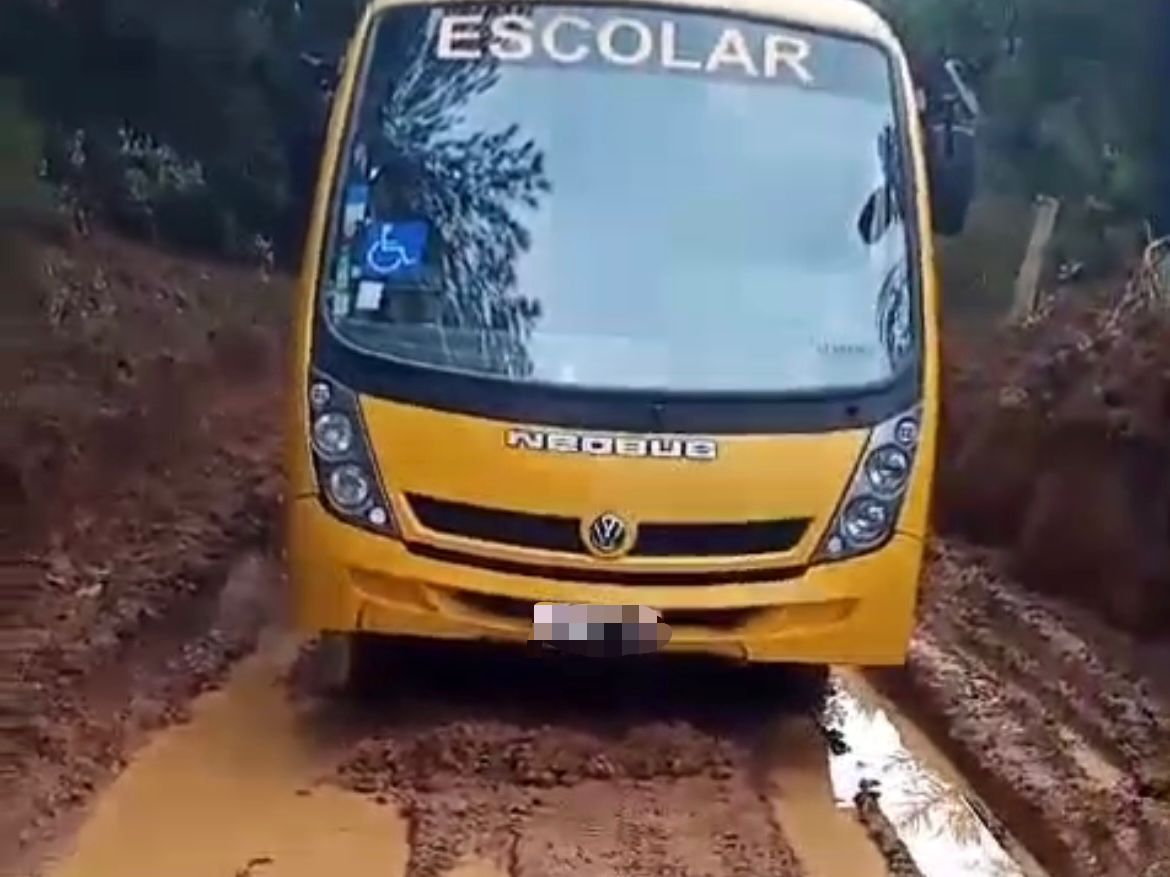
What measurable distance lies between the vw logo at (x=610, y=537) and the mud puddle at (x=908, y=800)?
1.02 metres

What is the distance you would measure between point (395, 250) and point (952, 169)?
208cm

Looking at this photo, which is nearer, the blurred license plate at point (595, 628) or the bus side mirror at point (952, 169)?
the blurred license plate at point (595, 628)

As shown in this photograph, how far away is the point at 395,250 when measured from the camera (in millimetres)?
6988

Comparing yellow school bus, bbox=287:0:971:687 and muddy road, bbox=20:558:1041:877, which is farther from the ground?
yellow school bus, bbox=287:0:971:687

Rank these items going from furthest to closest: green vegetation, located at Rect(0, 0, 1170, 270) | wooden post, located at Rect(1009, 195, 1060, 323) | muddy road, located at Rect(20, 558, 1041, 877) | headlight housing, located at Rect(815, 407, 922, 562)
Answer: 1. wooden post, located at Rect(1009, 195, 1060, 323)
2. green vegetation, located at Rect(0, 0, 1170, 270)
3. headlight housing, located at Rect(815, 407, 922, 562)
4. muddy road, located at Rect(20, 558, 1041, 877)

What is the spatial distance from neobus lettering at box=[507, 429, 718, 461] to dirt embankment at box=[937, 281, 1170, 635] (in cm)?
272

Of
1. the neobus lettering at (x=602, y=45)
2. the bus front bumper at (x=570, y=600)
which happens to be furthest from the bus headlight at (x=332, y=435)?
the neobus lettering at (x=602, y=45)

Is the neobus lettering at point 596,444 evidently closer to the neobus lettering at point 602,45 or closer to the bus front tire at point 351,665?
the bus front tire at point 351,665

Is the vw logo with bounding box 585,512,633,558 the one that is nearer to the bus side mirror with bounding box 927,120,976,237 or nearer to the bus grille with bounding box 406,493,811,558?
the bus grille with bounding box 406,493,811,558

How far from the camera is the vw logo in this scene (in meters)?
6.49

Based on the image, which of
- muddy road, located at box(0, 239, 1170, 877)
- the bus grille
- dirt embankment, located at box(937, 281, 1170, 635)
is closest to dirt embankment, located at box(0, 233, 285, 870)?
muddy road, located at box(0, 239, 1170, 877)

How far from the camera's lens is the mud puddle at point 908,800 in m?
6.29

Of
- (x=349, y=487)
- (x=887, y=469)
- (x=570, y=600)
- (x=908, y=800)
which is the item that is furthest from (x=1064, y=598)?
(x=349, y=487)

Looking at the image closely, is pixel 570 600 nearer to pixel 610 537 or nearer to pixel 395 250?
pixel 610 537
